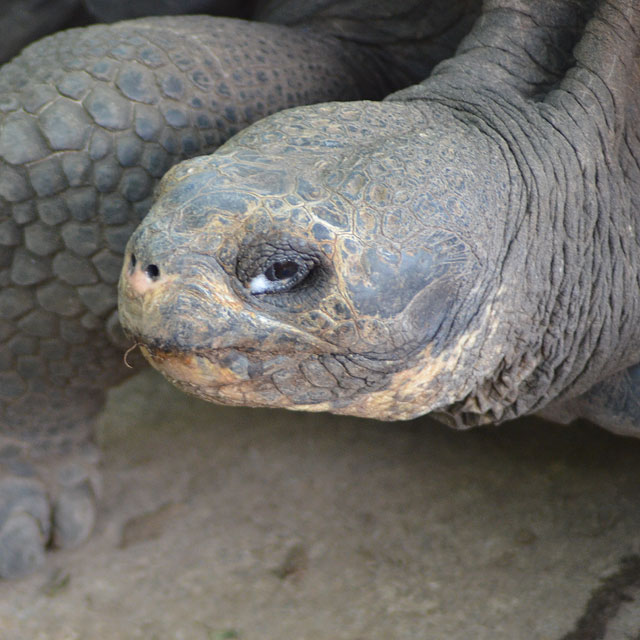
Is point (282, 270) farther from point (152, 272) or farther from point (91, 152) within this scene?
point (91, 152)

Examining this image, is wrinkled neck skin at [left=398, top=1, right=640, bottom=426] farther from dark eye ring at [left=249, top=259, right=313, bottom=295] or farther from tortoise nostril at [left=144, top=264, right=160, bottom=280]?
tortoise nostril at [left=144, top=264, right=160, bottom=280]

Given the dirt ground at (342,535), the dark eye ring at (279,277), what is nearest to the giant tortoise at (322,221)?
the dark eye ring at (279,277)

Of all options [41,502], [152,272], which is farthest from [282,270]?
[41,502]

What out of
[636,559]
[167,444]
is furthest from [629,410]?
[167,444]

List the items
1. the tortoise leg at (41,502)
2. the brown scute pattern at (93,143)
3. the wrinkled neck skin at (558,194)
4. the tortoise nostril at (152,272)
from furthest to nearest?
the tortoise leg at (41,502), the brown scute pattern at (93,143), the wrinkled neck skin at (558,194), the tortoise nostril at (152,272)

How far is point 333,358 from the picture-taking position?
4.44 feet

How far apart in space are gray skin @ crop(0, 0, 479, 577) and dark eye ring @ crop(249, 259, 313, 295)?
0.73 metres

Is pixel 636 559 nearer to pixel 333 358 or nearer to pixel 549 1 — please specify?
pixel 333 358

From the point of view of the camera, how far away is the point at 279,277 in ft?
4.18

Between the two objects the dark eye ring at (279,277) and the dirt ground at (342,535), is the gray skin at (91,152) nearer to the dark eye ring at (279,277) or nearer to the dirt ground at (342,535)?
the dirt ground at (342,535)

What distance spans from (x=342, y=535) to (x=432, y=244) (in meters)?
1.12

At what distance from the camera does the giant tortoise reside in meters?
1.28

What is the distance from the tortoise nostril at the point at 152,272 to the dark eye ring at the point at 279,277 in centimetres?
14

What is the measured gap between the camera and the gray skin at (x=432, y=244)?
4.14 feet
